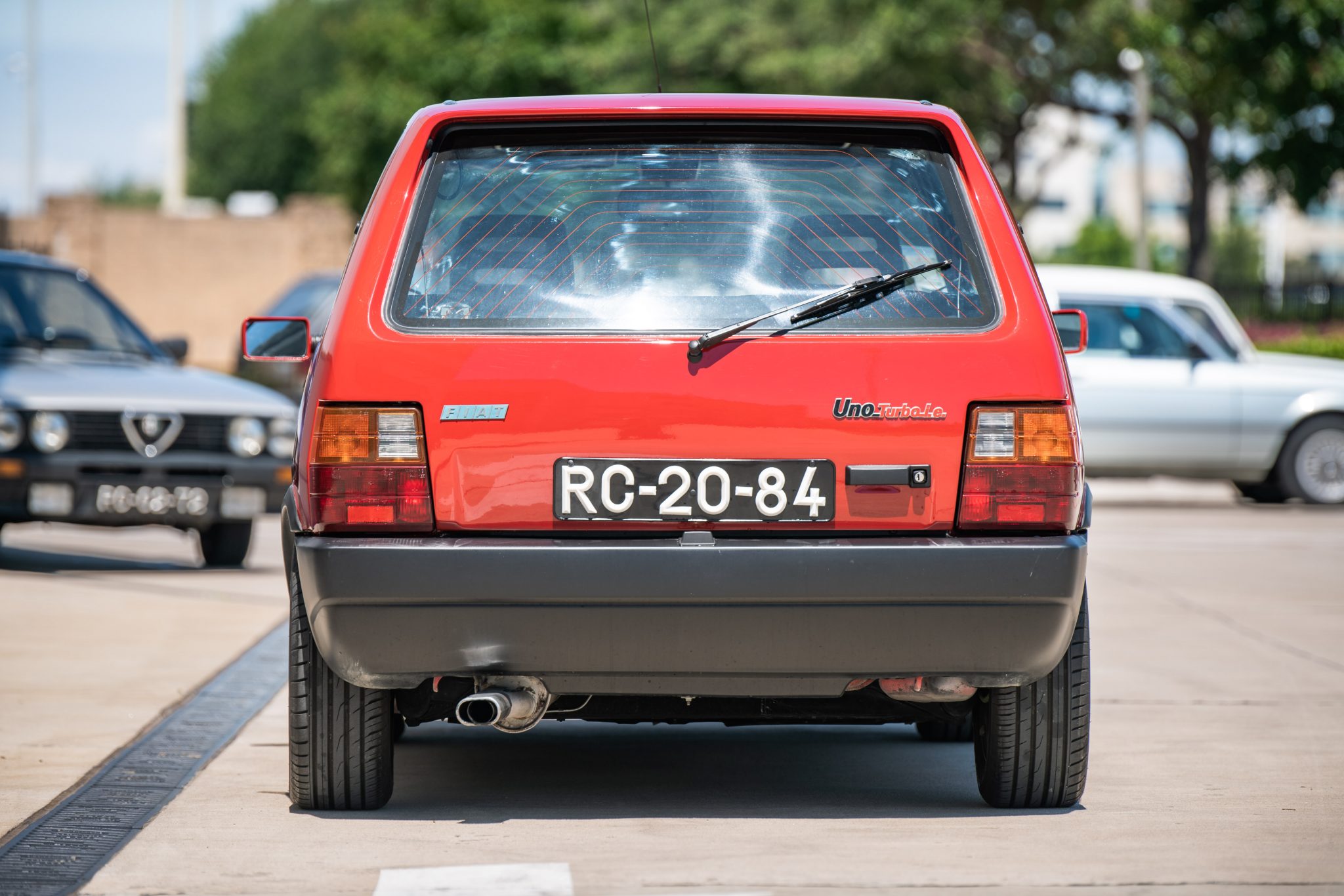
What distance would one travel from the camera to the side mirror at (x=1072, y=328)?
5371 mm

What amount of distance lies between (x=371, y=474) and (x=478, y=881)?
2.88 ft

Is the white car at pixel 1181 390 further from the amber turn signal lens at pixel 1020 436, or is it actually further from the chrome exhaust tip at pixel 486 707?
the chrome exhaust tip at pixel 486 707

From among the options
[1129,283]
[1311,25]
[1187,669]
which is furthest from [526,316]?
[1311,25]

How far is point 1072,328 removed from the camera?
5.77 metres

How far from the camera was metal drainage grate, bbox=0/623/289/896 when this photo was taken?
4.17 metres

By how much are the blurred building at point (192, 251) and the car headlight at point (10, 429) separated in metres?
43.6

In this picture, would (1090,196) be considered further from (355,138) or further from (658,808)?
(658,808)

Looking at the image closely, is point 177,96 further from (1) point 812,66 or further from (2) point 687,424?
(2) point 687,424

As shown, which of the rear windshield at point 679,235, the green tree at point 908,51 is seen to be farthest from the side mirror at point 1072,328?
the green tree at point 908,51

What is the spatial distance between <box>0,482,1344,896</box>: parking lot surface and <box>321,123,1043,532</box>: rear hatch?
2.41 feet

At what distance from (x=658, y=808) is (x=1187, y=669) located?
3303 mm

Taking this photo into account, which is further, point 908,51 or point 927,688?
point 908,51

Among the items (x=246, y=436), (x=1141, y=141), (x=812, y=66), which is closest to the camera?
(x=246, y=436)

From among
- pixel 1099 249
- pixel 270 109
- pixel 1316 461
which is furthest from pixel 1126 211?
pixel 1316 461
